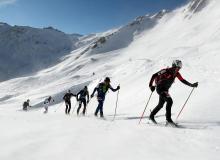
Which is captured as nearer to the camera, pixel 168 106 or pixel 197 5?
pixel 168 106

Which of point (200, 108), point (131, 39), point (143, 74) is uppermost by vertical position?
point (131, 39)

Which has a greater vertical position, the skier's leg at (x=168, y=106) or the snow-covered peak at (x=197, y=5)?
the snow-covered peak at (x=197, y=5)

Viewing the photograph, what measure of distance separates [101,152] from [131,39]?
613 feet

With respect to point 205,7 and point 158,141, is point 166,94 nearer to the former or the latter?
point 158,141

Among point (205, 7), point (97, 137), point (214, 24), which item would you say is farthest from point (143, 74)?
point (205, 7)

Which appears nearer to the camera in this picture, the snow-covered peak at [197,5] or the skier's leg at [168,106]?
the skier's leg at [168,106]

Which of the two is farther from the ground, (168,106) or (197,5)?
(197,5)

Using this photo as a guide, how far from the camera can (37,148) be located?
7.47 meters

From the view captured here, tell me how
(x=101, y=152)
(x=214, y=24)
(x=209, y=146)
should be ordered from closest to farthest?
(x=101, y=152)
(x=209, y=146)
(x=214, y=24)

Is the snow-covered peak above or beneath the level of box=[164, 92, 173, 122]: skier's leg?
above

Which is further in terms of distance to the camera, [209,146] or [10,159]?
[209,146]

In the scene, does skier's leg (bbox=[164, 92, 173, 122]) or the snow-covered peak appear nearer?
skier's leg (bbox=[164, 92, 173, 122])

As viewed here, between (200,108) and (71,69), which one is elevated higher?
(71,69)

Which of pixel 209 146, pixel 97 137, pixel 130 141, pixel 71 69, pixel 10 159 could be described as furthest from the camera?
pixel 71 69
